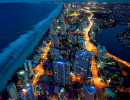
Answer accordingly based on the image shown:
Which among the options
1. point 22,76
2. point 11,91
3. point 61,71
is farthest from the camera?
point 61,71

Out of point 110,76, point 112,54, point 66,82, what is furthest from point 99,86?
point 112,54

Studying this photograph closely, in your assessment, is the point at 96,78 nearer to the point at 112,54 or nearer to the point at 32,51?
the point at 112,54

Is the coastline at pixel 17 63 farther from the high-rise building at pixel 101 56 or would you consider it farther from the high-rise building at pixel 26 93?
the high-rise building at pixel 101 56

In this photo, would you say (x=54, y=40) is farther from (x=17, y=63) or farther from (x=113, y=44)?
(x=113, y=44)

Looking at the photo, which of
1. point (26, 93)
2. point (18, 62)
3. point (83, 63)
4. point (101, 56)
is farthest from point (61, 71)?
point (18, 62)

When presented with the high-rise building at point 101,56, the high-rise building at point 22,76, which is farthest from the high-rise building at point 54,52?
the high-rise building at point 101,56

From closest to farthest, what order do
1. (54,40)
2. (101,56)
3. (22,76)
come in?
(22,76) → (101,56) → (54,40)
